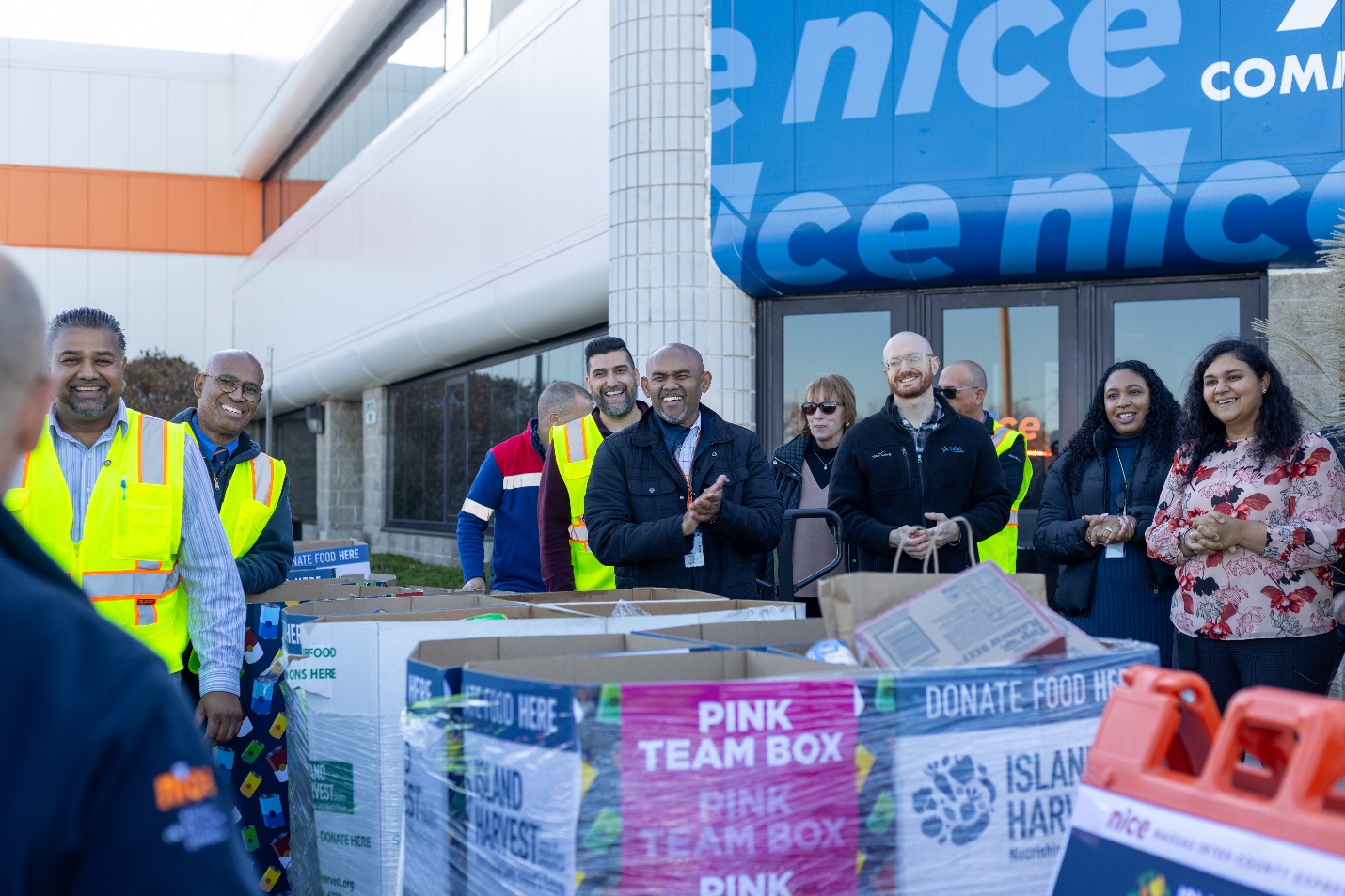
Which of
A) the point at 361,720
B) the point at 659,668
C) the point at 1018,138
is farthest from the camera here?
the point at 1018,138

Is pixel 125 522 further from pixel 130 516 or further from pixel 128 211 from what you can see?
pixel 128 211

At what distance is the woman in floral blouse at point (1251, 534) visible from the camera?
4.19 meters

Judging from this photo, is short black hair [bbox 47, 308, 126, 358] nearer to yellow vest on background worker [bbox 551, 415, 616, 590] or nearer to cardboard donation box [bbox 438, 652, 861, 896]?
yellow vest on background worker [bbox 551, 415, 616, 590]

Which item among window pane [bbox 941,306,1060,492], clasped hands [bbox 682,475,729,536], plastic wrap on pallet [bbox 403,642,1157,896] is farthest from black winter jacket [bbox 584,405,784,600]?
window pane [bbox 941,306,1060,492]

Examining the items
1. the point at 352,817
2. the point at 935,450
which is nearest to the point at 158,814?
the point at 352,817

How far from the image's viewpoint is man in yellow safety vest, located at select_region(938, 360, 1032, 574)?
6.46 m

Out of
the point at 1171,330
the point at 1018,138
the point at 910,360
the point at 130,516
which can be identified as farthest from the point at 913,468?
the point at 1171,330

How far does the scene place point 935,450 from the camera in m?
5.25

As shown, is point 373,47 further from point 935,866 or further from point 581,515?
point 935,866

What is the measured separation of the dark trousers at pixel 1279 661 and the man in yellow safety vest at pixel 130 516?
3.25 m

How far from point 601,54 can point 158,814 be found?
1056 centimetres

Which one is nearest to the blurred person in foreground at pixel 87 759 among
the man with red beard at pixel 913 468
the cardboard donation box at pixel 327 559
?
the man with red beard at pixel 913 468

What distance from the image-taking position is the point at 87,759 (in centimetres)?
102

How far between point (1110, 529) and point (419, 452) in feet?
48.8
